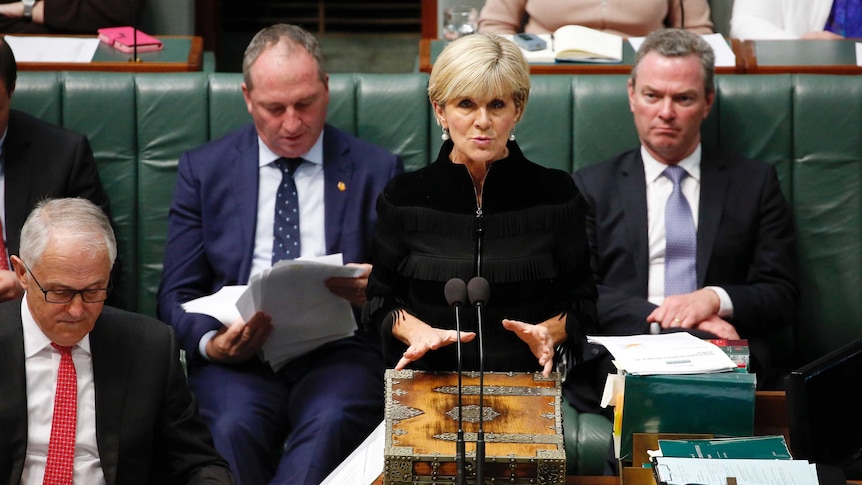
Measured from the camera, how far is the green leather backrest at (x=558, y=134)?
12.9ft

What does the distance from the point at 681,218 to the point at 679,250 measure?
0.10 m

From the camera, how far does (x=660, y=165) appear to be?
3744mm

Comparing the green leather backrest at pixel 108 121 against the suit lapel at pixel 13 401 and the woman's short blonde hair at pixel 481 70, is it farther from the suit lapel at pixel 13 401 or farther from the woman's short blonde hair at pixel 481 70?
the woman's short blonde hair at pixel 481 70

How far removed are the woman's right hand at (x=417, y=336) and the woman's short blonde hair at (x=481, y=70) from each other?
52cm

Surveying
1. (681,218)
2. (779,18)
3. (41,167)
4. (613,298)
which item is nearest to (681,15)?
(779,18)

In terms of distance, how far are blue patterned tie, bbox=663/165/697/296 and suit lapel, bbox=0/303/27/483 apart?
75.8 inches

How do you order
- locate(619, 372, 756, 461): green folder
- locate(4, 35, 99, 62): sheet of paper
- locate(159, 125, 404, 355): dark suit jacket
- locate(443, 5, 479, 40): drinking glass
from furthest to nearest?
1. locate(443, 5, 479, 40): drinking glass
2. locate(4, 35, 99, 62): sheet of paper
3. locate(159, 125, 404, 355): dark suit jacket
4. locate(619, 372, 756, 461): green folder

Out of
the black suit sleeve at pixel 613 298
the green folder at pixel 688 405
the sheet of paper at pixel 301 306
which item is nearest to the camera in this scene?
the green folder at pixel 688 405

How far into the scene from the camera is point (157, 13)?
17.9ft

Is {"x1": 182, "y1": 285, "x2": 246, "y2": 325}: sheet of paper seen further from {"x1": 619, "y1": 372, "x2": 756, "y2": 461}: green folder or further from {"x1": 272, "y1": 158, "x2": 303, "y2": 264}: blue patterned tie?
{"x1": 619, "y1": 372, "x2": 756, "y2": 461}: green folder

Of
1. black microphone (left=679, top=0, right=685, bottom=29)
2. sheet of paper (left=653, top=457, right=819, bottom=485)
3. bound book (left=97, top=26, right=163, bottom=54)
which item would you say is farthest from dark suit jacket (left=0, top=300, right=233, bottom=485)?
black microphone (left=679, top=0, right=685, bottom=29)

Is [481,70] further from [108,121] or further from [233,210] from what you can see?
[108,121]

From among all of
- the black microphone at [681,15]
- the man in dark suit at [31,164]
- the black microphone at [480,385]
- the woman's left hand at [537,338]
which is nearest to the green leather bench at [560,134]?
the man in dark suit at [31,164]

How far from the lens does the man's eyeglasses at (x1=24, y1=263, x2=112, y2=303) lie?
2.53 m
